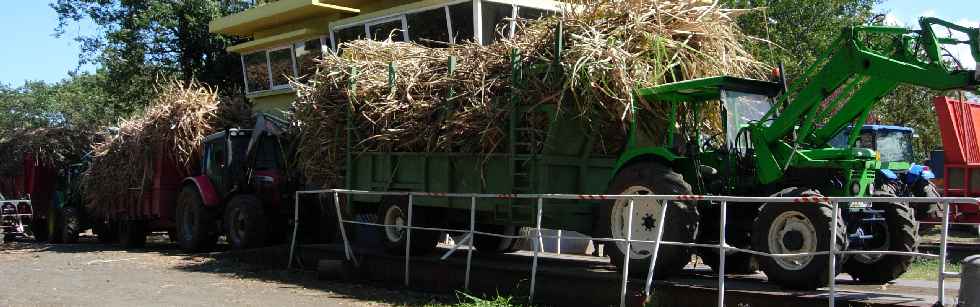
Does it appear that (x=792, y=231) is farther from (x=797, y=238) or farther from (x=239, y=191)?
(x=239, y=191)

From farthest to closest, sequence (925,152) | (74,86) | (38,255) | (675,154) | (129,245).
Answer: (74,86), (925,152), (129,245), (38,255), (675,154)

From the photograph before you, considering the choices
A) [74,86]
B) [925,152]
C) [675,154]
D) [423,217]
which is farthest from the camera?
[74,86]

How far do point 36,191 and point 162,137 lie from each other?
658 cm

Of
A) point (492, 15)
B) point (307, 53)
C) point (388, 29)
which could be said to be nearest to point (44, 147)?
point (307, 53)

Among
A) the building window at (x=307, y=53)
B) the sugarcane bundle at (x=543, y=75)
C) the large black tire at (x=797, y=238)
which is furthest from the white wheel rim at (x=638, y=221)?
the building window at (x=307, y=53)

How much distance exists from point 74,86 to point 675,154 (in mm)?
58745

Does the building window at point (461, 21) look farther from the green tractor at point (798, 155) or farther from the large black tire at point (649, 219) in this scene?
the large black tire at point (649, 219)

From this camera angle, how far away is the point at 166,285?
1278cm

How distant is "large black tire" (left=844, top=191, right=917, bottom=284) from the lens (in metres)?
9.37

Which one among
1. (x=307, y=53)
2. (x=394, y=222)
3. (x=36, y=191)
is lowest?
(x=394, y=222)

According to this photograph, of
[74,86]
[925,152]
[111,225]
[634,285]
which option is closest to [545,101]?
[634,285]

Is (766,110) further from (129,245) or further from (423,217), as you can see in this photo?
(129,245)

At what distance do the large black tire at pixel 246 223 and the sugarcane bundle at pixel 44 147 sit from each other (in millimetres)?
7967

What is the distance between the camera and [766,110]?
34.2ft
